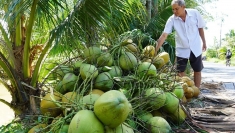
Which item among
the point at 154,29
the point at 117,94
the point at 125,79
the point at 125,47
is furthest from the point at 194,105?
the point at 154,29

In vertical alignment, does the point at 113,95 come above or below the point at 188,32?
below

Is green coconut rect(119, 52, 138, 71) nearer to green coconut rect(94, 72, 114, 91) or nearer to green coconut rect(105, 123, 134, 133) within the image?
green coconut rect(94, 72, 114, 91)

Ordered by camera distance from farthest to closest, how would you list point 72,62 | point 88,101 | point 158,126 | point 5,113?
point 5,113, point 72,62, point 158,126, point 88,101

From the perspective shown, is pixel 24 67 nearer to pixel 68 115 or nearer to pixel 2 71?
pixel 2 71

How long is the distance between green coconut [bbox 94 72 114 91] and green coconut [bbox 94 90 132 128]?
1.22 feet

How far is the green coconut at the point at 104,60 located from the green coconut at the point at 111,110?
54cm

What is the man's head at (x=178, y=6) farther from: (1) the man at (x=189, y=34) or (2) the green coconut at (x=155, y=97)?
(2) the green coconut at (x=155, y=97)

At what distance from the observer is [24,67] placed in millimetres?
2848

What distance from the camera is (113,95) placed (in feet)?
3.47

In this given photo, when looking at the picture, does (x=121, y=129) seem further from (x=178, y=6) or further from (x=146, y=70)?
(x=178, y=6)

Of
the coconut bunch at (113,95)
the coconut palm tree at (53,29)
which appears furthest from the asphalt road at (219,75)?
the coconut bunch at (113,95)

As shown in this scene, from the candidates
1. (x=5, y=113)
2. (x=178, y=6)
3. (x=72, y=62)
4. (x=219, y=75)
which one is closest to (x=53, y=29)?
(x=72, y=62)

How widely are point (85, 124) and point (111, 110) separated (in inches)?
4.1

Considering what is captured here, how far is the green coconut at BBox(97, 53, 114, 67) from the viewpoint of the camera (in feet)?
5.17
